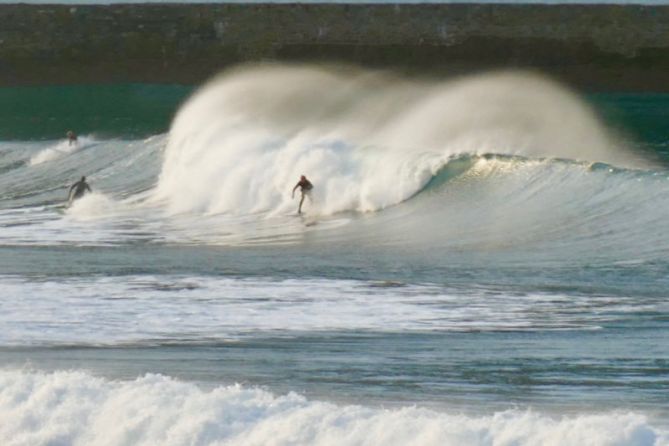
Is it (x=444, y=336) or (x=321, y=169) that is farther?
(x=321, y=169)

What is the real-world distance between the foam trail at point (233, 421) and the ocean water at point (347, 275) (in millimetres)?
17

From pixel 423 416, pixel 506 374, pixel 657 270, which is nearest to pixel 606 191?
pixel 657 270

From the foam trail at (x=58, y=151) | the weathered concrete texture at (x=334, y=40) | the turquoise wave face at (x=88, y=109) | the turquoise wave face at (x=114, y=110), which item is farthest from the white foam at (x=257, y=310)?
the weathered concrete texture at (x=334, y=40)

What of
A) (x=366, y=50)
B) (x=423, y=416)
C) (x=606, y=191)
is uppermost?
(x=366, y=50)

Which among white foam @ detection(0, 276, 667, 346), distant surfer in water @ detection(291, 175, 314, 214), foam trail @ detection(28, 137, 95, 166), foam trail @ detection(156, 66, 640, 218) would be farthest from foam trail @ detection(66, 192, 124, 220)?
white foam @ detection(0, 276, 667, 346)

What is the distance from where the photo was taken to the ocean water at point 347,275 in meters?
10.9

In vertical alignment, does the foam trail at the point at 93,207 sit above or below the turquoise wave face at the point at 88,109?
below

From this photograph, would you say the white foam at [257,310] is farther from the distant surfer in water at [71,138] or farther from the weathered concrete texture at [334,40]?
the weathered concrete texture at [334,40]

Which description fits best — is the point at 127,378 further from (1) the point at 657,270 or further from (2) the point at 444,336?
(1) the point at 657,270

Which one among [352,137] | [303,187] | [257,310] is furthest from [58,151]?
[257,310]

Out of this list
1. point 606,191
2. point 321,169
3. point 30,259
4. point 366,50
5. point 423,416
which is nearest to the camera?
point 423,416

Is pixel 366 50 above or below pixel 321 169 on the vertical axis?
above

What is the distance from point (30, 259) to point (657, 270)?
18.9 ft

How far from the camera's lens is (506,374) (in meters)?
12.1
